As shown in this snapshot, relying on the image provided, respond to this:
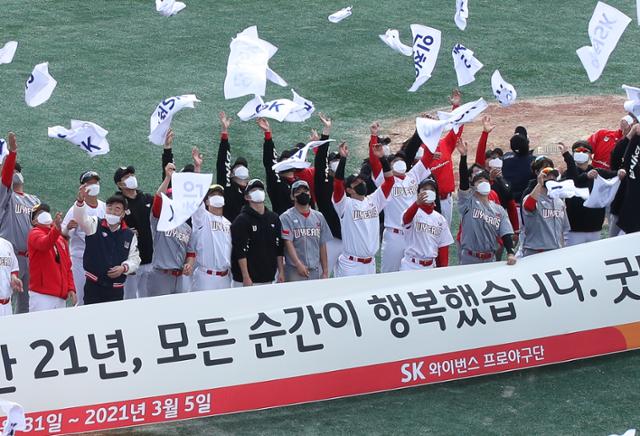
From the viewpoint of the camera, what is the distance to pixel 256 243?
9352mm

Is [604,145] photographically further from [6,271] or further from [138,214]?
[6,271]

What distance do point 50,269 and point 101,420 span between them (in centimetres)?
139

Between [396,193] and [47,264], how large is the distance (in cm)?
290

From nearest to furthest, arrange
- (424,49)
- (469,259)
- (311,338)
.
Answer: (311,338)
(469,259)
(424,49)

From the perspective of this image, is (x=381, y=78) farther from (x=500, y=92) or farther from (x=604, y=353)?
(x=604, y=353)

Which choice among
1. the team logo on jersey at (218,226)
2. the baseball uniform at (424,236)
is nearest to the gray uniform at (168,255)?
the team logo on jersey at (218,226)

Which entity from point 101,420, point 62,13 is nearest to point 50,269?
point 101,420

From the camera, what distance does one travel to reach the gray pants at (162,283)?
967cm

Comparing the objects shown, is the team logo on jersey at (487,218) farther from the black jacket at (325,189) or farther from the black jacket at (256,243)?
the black jacket at (256,243)

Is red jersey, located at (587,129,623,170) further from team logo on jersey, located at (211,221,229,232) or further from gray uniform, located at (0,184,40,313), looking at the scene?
gray uniform, located at (0,184,40,313)

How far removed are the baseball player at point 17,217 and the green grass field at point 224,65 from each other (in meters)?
2.41

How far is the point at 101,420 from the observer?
318 inches

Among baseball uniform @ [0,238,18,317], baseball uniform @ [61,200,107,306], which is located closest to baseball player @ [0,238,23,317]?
baseball uniform @ [0,238,18,317]

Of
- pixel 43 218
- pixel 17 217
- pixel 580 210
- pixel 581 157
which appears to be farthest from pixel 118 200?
pixel 581 157
